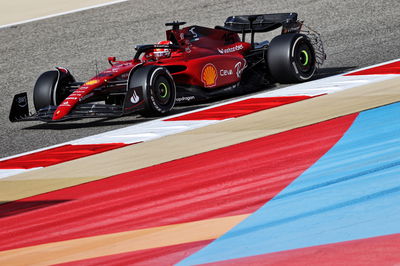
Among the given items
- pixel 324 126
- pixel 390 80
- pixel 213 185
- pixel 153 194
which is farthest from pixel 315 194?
pixel 390 80

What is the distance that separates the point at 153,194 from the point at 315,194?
1.18 meters

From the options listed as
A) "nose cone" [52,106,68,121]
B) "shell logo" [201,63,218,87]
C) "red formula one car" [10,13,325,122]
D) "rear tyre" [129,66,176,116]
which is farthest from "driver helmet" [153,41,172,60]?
"nose cone" [52,106,68,121]

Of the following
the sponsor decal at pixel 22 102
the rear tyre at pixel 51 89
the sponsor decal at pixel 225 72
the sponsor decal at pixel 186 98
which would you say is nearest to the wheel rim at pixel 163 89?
the sponsor decal at pixel 186 98

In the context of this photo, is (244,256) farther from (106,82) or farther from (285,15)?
(285,15)

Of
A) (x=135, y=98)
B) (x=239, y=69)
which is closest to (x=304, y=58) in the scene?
(x=239, y=69)

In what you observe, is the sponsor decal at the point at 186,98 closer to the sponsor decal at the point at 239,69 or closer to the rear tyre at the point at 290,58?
the sponsor decal at the point at 239,69

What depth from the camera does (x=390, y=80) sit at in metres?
8.90

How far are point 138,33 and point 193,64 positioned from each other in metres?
6.57

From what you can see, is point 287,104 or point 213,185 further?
point 287,104

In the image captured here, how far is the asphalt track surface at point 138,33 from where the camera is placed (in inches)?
486

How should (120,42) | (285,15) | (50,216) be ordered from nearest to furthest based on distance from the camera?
1. (50,216)
2. (285,15)
3. (120,42)

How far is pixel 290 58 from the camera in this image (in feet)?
32.6

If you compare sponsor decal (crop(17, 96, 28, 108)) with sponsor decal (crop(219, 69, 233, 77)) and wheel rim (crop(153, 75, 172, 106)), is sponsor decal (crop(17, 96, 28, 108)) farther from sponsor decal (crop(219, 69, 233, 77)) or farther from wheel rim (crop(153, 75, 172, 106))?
sponsor decal (crop(219, 69, 233, 77))

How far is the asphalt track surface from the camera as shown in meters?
12.3
